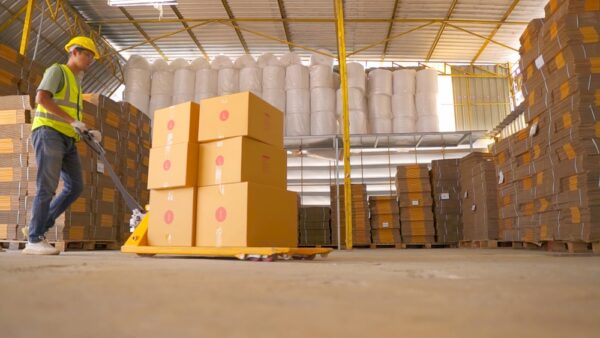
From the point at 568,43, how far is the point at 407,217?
5284 mm

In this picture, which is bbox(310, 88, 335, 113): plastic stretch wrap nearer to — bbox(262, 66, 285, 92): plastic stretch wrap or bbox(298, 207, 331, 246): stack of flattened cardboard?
bbox(262, 66, 285, 92): plastic stretch wrap

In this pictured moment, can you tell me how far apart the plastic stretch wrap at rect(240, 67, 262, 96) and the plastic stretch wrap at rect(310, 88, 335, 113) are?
4.76ft

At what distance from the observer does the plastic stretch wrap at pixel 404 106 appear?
11281 millimetres

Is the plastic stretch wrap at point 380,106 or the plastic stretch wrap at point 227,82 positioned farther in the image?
the plastic stretch wrap at point 227,82

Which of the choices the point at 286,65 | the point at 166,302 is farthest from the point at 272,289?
the point at 286,65

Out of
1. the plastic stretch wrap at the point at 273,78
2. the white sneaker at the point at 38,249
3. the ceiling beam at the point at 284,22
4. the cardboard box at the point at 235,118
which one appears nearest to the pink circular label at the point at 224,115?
the cardboard box at the point at 235,118

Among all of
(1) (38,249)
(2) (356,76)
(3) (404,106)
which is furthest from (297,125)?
(1) (38,249)

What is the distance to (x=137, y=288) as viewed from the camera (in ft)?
4.69

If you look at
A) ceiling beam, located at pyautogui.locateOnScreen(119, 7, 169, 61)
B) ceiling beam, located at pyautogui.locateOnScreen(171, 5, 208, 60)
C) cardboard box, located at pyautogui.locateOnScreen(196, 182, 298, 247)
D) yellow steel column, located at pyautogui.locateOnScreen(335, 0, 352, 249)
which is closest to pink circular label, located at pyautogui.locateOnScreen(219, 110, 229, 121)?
cardboard box, located at pyautogui.locateOnScreen(196, 182, 298, 247)

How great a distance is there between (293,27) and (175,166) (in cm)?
875

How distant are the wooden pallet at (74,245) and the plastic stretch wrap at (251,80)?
572cm

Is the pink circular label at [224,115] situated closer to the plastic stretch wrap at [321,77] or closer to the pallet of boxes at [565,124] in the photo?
the pallet of boxes at [565,124]

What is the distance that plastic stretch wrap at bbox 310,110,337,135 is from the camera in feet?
35.4

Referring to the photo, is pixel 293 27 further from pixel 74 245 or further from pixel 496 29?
pixel 74 245
